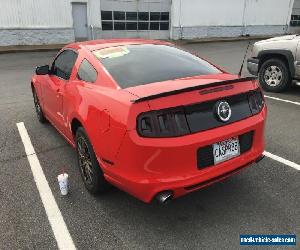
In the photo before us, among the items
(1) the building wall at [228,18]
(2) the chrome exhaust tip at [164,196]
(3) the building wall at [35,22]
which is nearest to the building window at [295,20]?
(1) the building wall at [228,18]

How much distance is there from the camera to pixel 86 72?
12.8 ft

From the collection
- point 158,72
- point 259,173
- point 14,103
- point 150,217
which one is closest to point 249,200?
point 259,173

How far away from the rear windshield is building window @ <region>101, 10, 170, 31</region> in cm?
1921

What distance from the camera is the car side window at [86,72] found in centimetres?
374

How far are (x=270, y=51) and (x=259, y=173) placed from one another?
190 inches

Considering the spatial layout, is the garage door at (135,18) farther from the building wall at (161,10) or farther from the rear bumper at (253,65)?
the rear bumper at (253,65)

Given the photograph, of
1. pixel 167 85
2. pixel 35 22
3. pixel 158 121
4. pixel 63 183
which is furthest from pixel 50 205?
pixel 35 22

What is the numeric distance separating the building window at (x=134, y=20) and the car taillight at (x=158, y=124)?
20.7 metres

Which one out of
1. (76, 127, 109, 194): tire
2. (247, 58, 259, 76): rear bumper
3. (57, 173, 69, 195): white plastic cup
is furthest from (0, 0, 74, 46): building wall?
(57, 173, 69, 195): white plastic cup

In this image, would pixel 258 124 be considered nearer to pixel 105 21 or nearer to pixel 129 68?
pixel 129 68

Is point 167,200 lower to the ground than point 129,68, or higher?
lower

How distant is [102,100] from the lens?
327 cm

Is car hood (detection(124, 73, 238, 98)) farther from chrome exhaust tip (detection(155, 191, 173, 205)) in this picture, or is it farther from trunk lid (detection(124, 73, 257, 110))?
chrome exhaust tip (detection(155, 191, 173, 205))

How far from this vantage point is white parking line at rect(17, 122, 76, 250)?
10.0 feet
